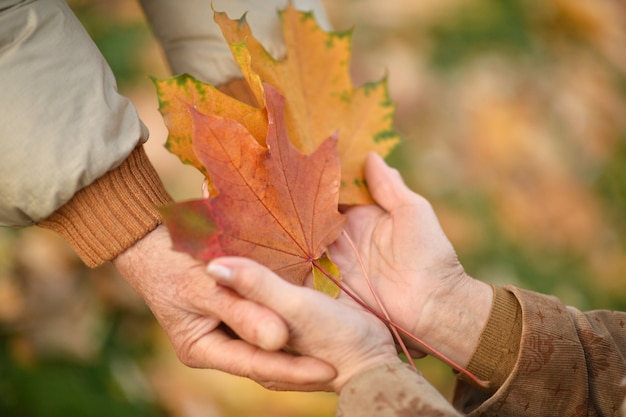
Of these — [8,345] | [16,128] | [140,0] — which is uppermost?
[140,0]

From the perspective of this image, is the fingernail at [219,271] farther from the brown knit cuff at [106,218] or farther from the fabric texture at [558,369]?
the fabric texture at [558,369]

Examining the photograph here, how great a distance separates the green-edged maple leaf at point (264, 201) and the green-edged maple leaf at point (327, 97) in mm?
178

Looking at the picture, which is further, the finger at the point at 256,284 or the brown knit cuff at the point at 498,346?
the brown knit cuff at the point at 498,346

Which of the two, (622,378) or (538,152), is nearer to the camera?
(622,378)

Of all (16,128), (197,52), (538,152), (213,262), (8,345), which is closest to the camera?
(213,262)

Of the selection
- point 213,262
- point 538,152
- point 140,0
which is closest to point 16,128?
point 213,262

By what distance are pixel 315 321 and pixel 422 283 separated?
30 cm

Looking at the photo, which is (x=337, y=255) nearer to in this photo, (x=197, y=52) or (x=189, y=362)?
(x=189, y=362)

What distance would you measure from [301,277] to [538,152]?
4.35 feet

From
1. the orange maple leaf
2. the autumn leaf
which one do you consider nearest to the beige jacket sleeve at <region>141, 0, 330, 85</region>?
the orange maple leaf

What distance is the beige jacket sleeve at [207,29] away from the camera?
1.17 meters

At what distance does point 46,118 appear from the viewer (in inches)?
35.3

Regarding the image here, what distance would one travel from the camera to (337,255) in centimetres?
107

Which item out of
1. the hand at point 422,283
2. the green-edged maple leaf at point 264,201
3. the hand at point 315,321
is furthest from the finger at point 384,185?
the hand at point 315,321
